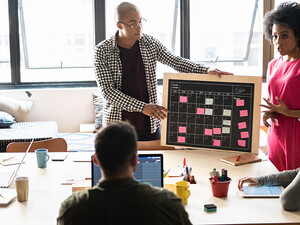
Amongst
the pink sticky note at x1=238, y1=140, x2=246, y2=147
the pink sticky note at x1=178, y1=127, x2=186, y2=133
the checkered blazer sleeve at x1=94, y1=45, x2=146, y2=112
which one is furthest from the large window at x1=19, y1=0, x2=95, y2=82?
the pink sticky note at x1=238, y1=140, x2=246, y2=147

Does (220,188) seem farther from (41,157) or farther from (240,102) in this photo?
(41,157)

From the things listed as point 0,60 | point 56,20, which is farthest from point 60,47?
point 0,60

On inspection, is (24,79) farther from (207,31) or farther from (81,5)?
(207,31)

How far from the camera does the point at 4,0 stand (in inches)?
229

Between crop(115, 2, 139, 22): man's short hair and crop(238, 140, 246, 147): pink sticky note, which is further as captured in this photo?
crop(115, 2, 139, 22): man's short hair

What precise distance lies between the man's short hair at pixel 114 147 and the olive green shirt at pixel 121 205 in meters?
0.06

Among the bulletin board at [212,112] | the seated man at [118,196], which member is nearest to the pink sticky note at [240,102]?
the bulletin board at [212,112]

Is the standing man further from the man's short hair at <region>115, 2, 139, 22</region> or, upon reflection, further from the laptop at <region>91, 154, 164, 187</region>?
the laptop at <region>91, 154, 164, 187</region>

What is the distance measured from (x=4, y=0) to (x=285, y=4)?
3918 millimetres

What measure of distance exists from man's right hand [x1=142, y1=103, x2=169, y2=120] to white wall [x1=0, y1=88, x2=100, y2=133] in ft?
9.20

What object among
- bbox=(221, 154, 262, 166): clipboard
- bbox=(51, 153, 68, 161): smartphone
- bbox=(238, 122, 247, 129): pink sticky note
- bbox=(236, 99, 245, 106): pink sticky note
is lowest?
bbox=(51, 153, 68, 161): smartphone

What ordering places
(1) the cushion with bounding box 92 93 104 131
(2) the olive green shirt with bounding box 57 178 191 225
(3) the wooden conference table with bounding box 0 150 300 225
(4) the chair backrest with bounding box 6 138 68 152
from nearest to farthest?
(2) the olive green shirt with bounding box 57 178 191 225 → (3) the wooden conference table with bounding box 0 150 300 225 → (4) the chair backrest with bounding box 6 138 68 152 → (1) the cushion with bounding box 92 93 104 131

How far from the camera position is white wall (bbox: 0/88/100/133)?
5.73m

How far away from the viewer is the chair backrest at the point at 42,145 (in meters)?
3.30
